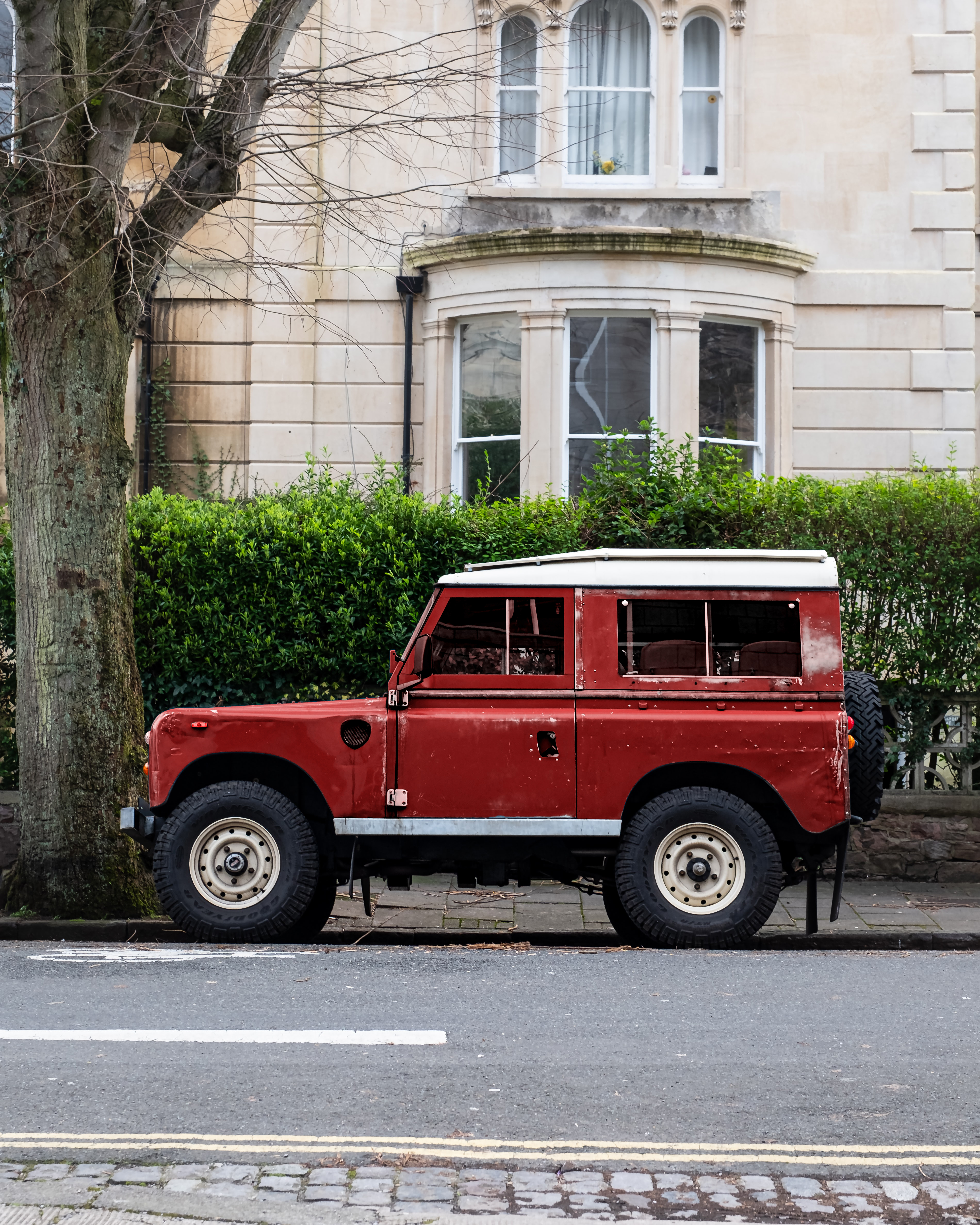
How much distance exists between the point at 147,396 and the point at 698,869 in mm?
10039

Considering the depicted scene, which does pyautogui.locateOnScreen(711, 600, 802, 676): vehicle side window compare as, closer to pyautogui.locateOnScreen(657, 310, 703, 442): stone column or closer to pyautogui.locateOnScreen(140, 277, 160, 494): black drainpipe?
pyautogui.locateOnScreen(657, 310, 703, 442): stone column

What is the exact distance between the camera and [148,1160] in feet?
13.7

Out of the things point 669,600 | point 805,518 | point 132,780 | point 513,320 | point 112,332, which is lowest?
point 132,780

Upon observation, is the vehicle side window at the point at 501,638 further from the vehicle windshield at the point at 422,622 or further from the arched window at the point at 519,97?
the arched window at the point at 519,97

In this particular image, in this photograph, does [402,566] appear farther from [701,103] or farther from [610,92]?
[701,103]

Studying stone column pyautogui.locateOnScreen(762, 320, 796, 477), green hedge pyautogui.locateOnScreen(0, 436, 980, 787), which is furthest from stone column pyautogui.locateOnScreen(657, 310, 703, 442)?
green hedge pyautogui.locateOnScreen(0, 436, 980, 787)

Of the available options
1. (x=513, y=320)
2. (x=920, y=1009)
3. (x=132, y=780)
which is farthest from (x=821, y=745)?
(x=513, y=320)

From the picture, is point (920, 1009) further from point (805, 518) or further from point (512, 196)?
point (512, 196)

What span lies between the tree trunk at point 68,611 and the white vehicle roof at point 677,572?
97.4 inches

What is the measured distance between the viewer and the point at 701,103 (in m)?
15.7

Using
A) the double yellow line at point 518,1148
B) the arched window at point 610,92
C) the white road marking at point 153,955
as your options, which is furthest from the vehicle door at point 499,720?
the arched window at point 610,92

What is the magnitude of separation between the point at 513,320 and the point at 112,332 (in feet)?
22.5

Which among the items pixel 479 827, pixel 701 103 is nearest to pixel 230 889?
pixel 479 827

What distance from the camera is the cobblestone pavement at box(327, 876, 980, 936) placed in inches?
355
